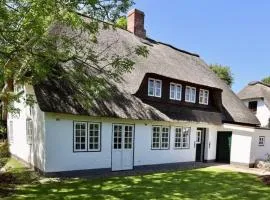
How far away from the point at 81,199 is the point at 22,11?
6488 millimetres

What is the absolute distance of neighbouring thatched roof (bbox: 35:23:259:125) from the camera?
41.6ft

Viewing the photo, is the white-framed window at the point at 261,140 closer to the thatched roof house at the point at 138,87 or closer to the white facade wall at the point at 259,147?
the white facade wall at the point at 259,147

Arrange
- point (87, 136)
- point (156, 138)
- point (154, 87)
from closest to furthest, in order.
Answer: point (87, 136) < point (156, 138) < point (154, 87)

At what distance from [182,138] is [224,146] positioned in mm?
4044

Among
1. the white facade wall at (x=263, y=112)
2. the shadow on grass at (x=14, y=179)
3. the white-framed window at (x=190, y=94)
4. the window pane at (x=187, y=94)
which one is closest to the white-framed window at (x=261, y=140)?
the white-framed window at (x=190, y=94)

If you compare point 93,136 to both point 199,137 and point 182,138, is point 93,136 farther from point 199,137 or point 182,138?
point 199,137

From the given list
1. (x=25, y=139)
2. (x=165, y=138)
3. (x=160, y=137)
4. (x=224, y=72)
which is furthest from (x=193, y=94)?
(x=224, y=72)

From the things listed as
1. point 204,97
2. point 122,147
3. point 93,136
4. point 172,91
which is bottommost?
point 122,147

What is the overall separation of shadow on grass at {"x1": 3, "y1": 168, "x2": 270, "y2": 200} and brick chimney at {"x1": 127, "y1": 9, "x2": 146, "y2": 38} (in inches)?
465

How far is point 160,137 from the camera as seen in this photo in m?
16.5

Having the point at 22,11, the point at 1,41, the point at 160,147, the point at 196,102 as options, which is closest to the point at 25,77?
the point at 1,41

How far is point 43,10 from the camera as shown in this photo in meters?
8.59

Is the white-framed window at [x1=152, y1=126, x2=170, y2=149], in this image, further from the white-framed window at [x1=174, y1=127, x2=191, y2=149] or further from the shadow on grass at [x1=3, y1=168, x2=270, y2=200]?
the shadow on grass at [x1=3, y1=168, x2=270, y2=200]


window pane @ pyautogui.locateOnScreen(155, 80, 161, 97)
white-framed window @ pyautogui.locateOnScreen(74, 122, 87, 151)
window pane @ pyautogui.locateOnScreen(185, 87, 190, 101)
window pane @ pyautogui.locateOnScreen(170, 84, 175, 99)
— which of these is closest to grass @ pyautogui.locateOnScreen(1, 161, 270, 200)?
white-framed window @ pyautogui.locateOnScreen(74, 122, 87, 151)
